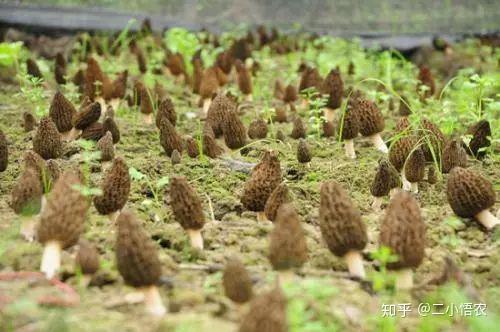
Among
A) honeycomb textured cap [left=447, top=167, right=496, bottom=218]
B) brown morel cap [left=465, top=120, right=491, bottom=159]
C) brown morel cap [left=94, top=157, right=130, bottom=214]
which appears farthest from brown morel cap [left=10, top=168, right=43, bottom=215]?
brown morel cap [left=465, top=120, right=491, bottom=159]

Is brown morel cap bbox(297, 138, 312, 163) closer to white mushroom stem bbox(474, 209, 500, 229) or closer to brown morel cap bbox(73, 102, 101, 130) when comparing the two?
white mushroom stem bbox(474, 209, 500, 229)

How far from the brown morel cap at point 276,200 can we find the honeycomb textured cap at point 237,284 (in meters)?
0.75

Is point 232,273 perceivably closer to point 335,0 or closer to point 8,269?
point 8,269

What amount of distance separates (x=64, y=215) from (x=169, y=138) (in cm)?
158

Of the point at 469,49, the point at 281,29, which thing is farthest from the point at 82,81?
the point at 469,49

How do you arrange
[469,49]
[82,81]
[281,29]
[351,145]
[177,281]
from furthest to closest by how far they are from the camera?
[281,29] → [469,49] → [82,81] → [351,145] → [177,281]

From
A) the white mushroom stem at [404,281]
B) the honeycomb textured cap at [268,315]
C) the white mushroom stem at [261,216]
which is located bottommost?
the white mushroom stem at [404,281]

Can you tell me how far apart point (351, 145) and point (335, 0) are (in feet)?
18.1

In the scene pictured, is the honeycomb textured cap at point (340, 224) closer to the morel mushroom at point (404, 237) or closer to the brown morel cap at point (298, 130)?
the morel mushroom at point (404, 237)

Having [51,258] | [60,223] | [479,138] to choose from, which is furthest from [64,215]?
[479,138]

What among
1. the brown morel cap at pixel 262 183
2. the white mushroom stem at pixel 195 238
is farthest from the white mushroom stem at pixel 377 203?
the white mushroom stem at pixel 195 238

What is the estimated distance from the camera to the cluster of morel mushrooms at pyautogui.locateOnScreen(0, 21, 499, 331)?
7.44ft

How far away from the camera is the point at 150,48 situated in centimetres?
826

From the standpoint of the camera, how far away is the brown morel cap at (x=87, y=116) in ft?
13.4
